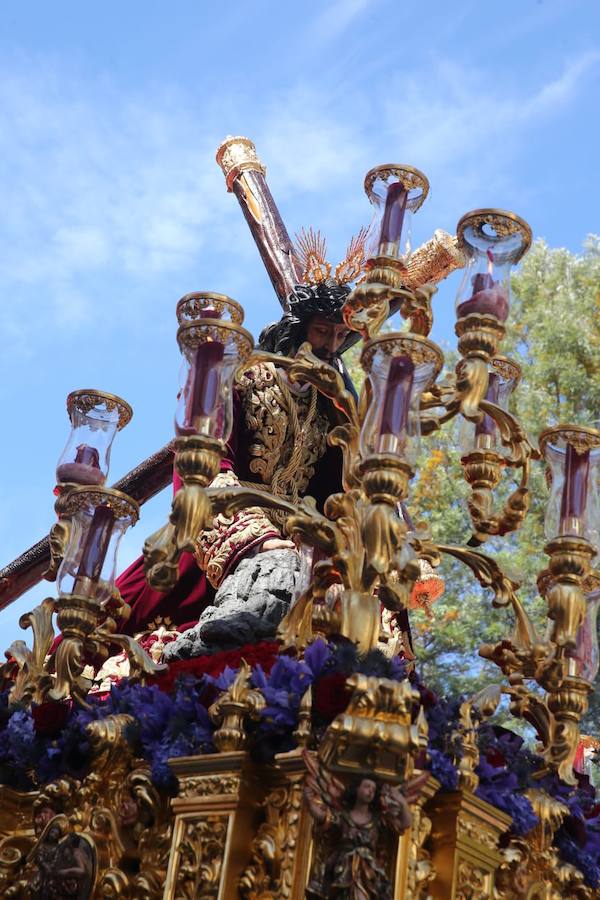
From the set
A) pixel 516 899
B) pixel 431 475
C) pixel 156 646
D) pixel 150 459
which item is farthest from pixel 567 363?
pixel 516 899

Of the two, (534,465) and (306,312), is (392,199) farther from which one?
(534,465)

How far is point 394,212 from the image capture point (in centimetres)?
515

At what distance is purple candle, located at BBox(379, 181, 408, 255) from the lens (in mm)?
5129

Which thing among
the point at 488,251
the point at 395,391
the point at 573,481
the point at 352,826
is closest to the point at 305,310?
the point at 488,251

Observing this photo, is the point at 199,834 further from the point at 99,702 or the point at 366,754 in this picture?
the point at 99,702

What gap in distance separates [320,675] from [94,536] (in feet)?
4.43

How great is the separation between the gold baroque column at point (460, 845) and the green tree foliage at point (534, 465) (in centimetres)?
1041

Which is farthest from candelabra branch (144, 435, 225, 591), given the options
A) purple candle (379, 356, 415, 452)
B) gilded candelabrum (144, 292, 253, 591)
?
purple candle (379, 356, 415, 452)

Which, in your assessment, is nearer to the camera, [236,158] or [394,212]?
[394,212]

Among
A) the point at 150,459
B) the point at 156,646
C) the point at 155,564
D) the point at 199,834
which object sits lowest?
the point at 199,834

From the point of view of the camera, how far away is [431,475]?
1597 centimetres

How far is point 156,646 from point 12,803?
1.14 metres

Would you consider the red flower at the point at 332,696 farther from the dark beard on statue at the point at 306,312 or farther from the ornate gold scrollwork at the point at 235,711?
the dark beard on statue at the point at 306,312

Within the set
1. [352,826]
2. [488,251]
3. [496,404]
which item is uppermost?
[488,251]
